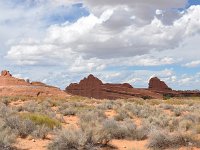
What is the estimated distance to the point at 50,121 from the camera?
19.0m

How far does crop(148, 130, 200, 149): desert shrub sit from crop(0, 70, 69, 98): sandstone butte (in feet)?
150

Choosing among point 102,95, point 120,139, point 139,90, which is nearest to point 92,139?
point 120,139

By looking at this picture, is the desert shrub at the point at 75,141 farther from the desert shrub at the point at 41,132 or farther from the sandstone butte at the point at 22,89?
the sandstone butte at the point at 22,89

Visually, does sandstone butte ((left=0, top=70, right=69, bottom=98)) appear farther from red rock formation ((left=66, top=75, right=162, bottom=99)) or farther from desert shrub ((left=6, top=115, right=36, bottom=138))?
desert shrub ((left=6, top=115, right=36, bottom=138))

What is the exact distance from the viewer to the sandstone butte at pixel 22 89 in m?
60.5

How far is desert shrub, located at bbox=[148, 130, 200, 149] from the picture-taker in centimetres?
1446

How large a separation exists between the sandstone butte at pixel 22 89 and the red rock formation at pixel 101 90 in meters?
16.4

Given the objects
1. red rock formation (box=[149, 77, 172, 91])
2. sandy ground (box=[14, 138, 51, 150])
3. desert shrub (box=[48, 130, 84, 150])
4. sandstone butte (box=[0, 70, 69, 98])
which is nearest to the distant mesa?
sandstone butte (box=[0, 70, 69, 98])

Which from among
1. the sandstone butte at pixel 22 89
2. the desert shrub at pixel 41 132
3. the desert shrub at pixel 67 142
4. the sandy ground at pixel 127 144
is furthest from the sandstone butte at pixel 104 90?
the desert shrub at pixel 67 142

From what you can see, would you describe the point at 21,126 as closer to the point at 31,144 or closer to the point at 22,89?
the point at 31,144

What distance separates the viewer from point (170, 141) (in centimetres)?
1456

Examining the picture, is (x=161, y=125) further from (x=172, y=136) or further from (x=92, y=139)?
(x=92, y=139)

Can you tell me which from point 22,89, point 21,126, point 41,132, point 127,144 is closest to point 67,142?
point 127,144

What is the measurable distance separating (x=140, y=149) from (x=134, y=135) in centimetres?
282
